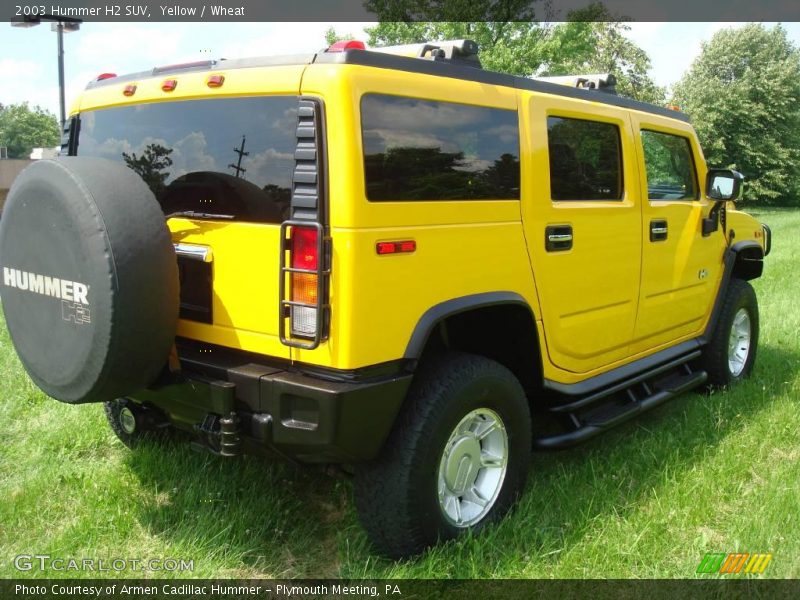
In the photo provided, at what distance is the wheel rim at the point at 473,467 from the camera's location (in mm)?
3201

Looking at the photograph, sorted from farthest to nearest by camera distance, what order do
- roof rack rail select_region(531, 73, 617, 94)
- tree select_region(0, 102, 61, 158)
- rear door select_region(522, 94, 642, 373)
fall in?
tree select_region(0, 102, 61, 158) < roof rack rail select_region(531, 73, 617, 94) < rear door select_region(522, 94, 642, 373)

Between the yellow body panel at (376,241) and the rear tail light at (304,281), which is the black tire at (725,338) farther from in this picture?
the rear tail light at (304,281)

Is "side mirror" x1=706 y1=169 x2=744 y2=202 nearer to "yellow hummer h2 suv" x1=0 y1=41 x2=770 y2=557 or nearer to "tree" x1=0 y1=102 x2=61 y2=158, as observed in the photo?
"yellow hummer h2 suv" x1=0 y1=41 x2=770 y2=557

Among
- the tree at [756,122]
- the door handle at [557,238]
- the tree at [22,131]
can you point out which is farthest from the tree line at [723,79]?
the tree at [22,131]

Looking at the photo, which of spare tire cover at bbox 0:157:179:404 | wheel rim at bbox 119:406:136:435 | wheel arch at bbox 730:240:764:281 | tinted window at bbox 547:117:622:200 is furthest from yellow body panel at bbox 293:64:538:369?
wheel arch at bbox 730:240:764:281

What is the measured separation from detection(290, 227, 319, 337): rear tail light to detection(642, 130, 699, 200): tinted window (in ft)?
8.39

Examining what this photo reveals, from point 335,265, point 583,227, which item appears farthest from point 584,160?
point 335,265

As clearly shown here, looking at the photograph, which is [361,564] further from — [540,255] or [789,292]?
[789,292]

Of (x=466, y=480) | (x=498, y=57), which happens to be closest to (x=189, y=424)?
(x=466, y=480)

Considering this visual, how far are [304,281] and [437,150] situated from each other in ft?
2.70

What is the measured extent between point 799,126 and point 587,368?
140 ft

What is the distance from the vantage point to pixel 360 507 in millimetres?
3082

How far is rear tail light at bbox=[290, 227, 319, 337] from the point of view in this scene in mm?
2693

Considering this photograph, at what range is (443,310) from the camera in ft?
9.87
